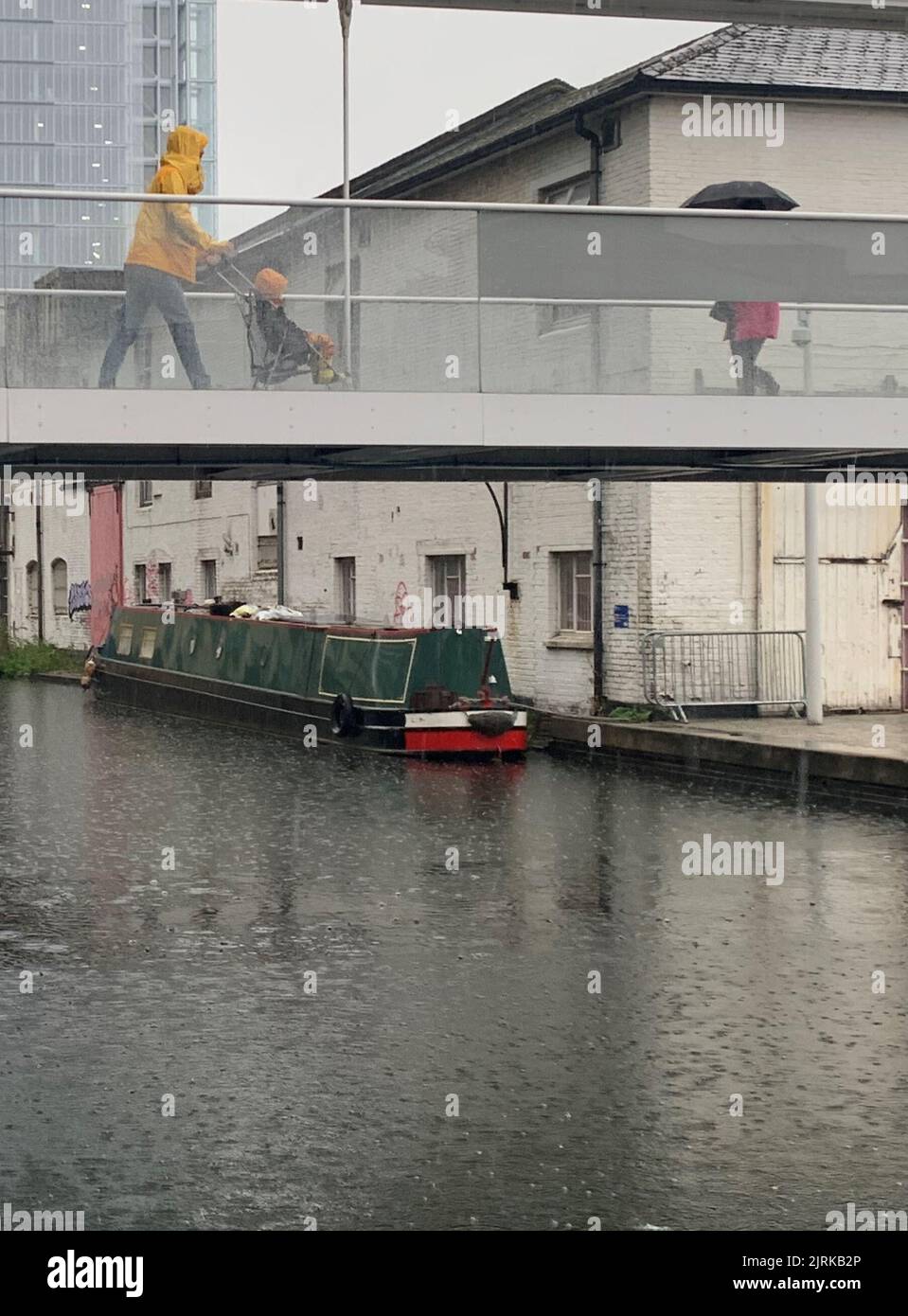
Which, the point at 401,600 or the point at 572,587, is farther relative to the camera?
the point at 401,600

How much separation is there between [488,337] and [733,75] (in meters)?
11.5

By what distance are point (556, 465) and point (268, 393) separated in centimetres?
305

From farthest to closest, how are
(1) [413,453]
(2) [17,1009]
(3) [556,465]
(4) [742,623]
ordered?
(4) [742,623] → (3) [556,465] → (1) [413,453] → (2) [17,1009]

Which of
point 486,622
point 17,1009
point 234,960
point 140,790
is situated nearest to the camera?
point 17,1009

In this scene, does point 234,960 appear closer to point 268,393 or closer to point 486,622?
point 268,393

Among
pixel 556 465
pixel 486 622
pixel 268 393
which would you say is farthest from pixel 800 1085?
pixel 486 622

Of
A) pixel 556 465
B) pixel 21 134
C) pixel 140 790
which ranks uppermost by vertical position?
pixel 21 134

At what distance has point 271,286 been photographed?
38.5 ft

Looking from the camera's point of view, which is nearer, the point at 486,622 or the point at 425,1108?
the point at 425,1108

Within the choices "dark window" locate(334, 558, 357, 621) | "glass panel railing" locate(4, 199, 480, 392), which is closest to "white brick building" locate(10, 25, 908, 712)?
"dark window" locate(334, 558, 357, 621)

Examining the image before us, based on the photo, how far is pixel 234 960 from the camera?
30.9 feet

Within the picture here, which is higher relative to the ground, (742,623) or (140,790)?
(742,623)

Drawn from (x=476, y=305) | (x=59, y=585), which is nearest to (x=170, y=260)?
(x=476, y=305)

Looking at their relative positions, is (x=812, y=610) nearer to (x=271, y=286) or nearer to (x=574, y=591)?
(x=574, y=591)
